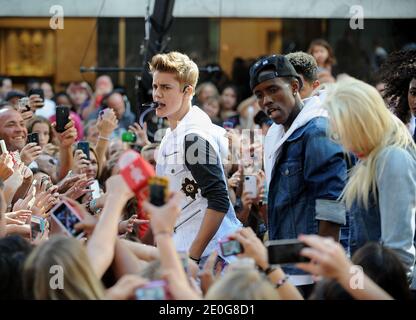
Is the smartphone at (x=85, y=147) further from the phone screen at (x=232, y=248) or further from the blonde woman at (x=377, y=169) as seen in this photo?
the phone screen at (x=232, y=248)

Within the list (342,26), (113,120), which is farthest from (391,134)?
(342,26)

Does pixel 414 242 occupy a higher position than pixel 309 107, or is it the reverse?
pixel 309 107

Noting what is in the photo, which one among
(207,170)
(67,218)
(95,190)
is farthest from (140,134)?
(67,218)

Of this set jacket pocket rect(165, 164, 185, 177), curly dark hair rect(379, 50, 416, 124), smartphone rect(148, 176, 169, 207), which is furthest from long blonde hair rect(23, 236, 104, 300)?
curly dark hair rect(379, 50, 416, 124)

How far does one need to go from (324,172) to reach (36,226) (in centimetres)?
167

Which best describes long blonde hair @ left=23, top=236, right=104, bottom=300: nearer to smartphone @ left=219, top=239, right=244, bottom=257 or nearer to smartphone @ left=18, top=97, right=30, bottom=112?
smartphone @ left=219, top=239, right=244, bottom=257

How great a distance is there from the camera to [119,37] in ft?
44.5

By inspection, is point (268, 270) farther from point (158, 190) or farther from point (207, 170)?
point (207, 170)

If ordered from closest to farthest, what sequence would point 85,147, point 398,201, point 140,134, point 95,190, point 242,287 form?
point 242,287, point 398,201, point 95,190, point 85,147, point 140,134

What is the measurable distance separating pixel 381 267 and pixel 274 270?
422 mm

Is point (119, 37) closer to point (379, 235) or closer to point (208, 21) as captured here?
point (208, 21)

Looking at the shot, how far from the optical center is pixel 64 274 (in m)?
3.83

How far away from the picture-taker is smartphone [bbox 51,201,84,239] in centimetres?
447

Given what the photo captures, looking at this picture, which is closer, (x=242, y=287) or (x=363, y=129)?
(x=242, y=287)
